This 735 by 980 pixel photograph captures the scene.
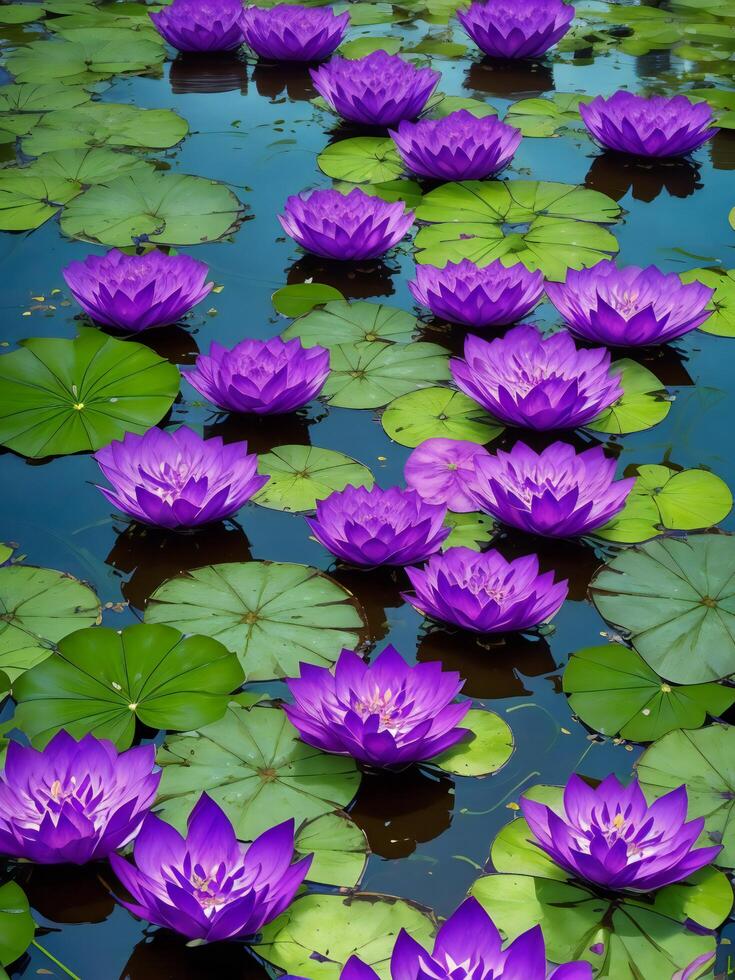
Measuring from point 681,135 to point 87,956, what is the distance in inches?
125

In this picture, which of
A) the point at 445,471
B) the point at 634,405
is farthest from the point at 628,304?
the point at 445,471

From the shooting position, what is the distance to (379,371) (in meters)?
2.62

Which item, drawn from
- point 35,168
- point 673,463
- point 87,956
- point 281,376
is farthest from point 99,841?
point 35,168

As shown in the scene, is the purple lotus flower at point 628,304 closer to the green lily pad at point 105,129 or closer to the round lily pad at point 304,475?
the round lily pad at point 304,475

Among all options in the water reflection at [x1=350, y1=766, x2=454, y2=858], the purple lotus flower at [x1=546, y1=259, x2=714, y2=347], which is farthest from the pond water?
the purple lotus flower at [x1=546, y1=259, x2=714, y2=347]

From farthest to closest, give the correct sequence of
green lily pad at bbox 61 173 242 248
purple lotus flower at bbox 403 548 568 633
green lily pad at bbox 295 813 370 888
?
green lily pad at bbox 61 173 242 248 < purple lotus flower at bbox 403 548 568 633 < green lily pad at bbox 295 813 370 888

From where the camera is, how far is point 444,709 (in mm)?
1666

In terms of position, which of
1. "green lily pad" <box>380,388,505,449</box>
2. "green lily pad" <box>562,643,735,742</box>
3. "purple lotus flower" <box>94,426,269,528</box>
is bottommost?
"green lily pad" <box>562,643,735,742</box>

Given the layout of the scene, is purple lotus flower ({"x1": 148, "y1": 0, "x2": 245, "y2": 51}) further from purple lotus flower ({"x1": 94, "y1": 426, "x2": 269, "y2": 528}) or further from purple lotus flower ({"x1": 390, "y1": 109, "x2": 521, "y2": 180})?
purple lotus flower ({"x1": 94, "y1": 426, "x2": 269, "y2": 528})

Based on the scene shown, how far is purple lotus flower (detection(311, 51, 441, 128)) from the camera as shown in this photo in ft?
12.5

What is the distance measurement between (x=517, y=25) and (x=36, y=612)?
3.46 m

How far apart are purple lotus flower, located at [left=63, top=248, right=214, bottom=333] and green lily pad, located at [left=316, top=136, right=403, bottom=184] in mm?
943

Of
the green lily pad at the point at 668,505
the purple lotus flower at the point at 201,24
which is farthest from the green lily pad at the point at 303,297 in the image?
the purple lotus flower at the point at 201,24

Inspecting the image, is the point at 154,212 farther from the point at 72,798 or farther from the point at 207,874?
the point at 207,874
